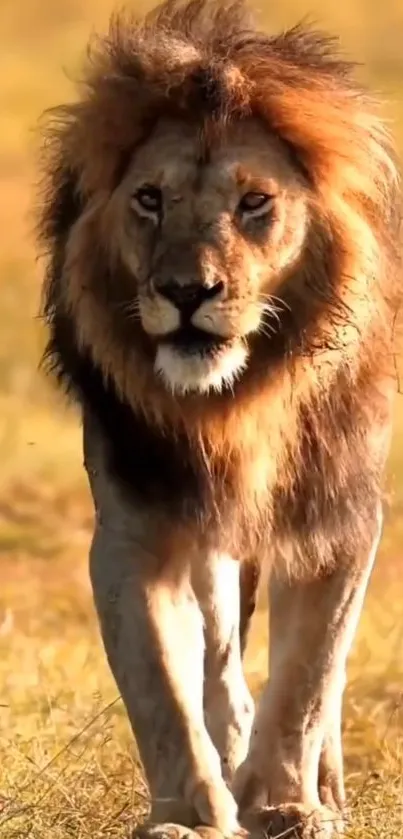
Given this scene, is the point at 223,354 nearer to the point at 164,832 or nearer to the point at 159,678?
the point at 159,678

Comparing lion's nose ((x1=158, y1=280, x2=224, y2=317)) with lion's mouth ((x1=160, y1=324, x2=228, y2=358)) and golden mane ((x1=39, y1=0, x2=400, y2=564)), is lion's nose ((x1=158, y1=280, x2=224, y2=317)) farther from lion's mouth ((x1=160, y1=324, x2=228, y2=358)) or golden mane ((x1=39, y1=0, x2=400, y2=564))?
golden mane ((x1=39, y1=0, x2=400, y2=564))

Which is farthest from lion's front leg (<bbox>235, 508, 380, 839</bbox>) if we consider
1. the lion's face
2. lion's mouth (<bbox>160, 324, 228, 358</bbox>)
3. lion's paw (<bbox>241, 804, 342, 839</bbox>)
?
lion's mouth (<bbox>160, 324, 228, 358</bbox>)

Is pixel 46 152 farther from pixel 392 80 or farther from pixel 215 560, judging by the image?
pixel 392 80

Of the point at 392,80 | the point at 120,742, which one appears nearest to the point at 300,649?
the point at 120,742

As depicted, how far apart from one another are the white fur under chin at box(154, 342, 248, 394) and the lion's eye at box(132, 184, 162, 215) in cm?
32

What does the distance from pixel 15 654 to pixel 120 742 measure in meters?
1.58

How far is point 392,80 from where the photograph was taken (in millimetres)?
26094

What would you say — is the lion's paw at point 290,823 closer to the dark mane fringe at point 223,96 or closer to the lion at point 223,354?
the lion at point 223,354

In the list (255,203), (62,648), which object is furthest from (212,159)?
(62,648)

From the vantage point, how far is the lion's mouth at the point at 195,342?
5.33 meters

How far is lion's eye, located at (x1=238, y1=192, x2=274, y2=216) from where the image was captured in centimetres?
545

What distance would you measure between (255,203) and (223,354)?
352 millimetres

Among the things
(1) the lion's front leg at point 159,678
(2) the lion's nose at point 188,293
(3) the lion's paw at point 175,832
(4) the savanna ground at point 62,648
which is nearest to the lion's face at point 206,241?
(2) the lion's nose at point 188,293

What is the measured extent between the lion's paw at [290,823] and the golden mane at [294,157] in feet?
2.30
